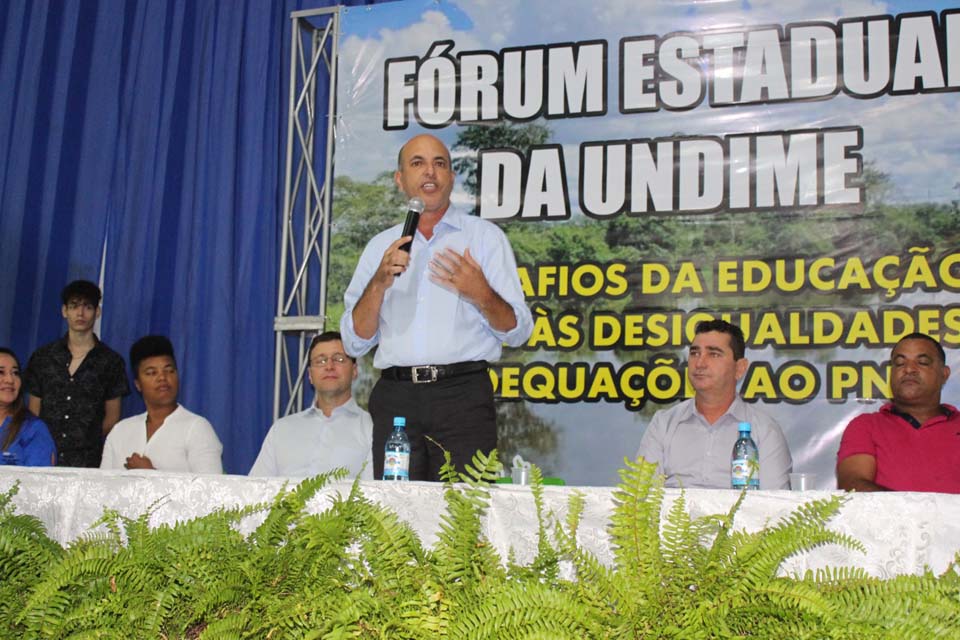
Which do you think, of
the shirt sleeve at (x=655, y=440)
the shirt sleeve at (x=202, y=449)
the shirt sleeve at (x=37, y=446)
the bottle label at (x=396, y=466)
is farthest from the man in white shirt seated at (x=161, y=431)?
the shirt sleeve at (x=655, y=440)

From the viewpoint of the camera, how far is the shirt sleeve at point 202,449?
3354 mm

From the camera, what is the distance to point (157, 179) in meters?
4.39

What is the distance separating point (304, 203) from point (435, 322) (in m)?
1.70

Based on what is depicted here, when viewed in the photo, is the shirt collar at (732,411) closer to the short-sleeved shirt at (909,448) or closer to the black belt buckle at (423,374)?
the short-sleeved shirt at (909,448)

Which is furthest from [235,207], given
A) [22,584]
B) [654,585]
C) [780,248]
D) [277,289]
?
[654,585]

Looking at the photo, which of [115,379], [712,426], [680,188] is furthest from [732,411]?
[115,379]

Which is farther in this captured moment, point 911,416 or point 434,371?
point 911,416

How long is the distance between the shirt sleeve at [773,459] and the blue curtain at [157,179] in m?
2.18

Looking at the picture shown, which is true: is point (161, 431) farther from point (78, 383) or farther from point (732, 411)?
point (732, 411)

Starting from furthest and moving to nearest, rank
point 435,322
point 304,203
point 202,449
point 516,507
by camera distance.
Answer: point 304,203 → point 202,449 → point 435,322 → point 516,507

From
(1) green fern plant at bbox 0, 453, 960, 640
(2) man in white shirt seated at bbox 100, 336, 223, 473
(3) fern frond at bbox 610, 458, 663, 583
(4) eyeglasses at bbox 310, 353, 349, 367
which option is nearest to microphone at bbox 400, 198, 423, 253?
(4) eyeglasses at bbox 310, 353, 349, 367

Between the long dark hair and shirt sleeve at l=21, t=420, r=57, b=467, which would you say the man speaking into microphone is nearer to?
shirt sleeve at l=21, t=420, r=57, b=467

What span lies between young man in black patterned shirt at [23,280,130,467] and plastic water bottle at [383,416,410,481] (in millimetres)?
1945

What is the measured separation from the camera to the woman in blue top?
10.5 feet
